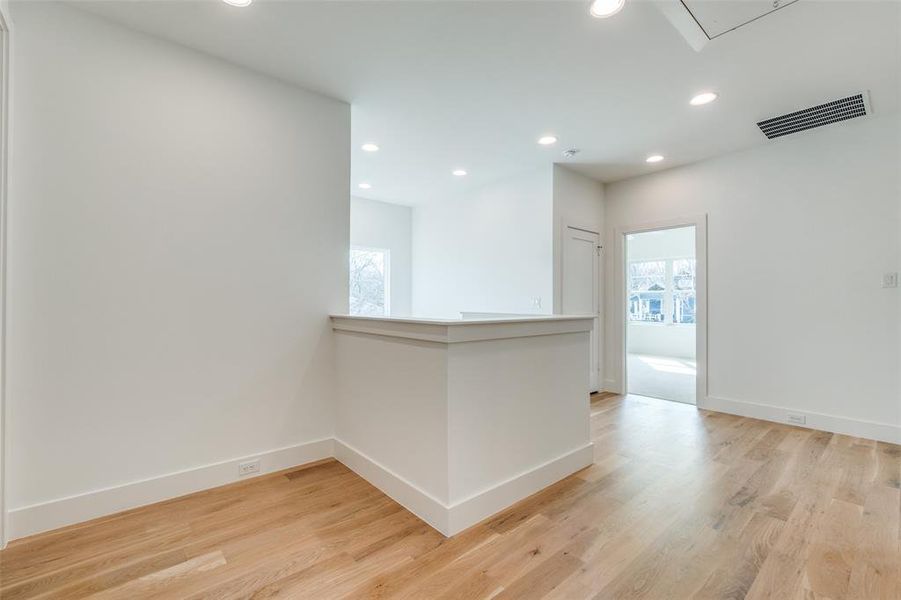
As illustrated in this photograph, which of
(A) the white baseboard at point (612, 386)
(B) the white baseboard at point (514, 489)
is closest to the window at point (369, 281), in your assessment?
(A) the white baseboard at point (612, 386)

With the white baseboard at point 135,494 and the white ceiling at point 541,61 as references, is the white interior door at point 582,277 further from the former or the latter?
the white baseboard at point 135,494

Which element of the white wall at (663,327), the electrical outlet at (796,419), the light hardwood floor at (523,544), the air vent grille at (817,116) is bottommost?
the light hardwood floor at (523,544)

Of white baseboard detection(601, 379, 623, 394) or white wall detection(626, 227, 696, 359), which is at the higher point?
white wall detection(626, 227, 696, 359)

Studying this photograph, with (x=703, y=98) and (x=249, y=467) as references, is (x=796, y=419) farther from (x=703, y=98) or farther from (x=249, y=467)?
(x=249, y=467)

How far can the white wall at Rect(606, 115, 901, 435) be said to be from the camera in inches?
130

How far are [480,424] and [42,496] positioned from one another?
2287mm

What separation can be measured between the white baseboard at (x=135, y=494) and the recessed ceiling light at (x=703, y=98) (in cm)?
395

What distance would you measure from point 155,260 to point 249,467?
56.7 inches

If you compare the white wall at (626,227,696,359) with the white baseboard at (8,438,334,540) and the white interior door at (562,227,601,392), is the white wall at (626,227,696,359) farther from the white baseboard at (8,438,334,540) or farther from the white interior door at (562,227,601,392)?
the white baseboard at (8,438,334,540)

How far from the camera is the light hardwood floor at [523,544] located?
5.29ft

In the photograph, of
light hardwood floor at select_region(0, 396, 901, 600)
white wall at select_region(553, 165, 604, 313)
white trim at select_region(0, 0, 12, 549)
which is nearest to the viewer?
light hardwood floor at select_region(0, 396, 901, 600)

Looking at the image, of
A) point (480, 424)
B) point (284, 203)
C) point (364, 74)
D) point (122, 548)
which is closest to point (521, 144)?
point (364, 74)

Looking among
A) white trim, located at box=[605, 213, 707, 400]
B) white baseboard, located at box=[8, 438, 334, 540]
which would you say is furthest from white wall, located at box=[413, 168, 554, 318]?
white baseboard, located at box=[8, 438, 334, 540]

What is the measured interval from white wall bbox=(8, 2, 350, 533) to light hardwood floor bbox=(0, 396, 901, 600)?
1.45 feet
